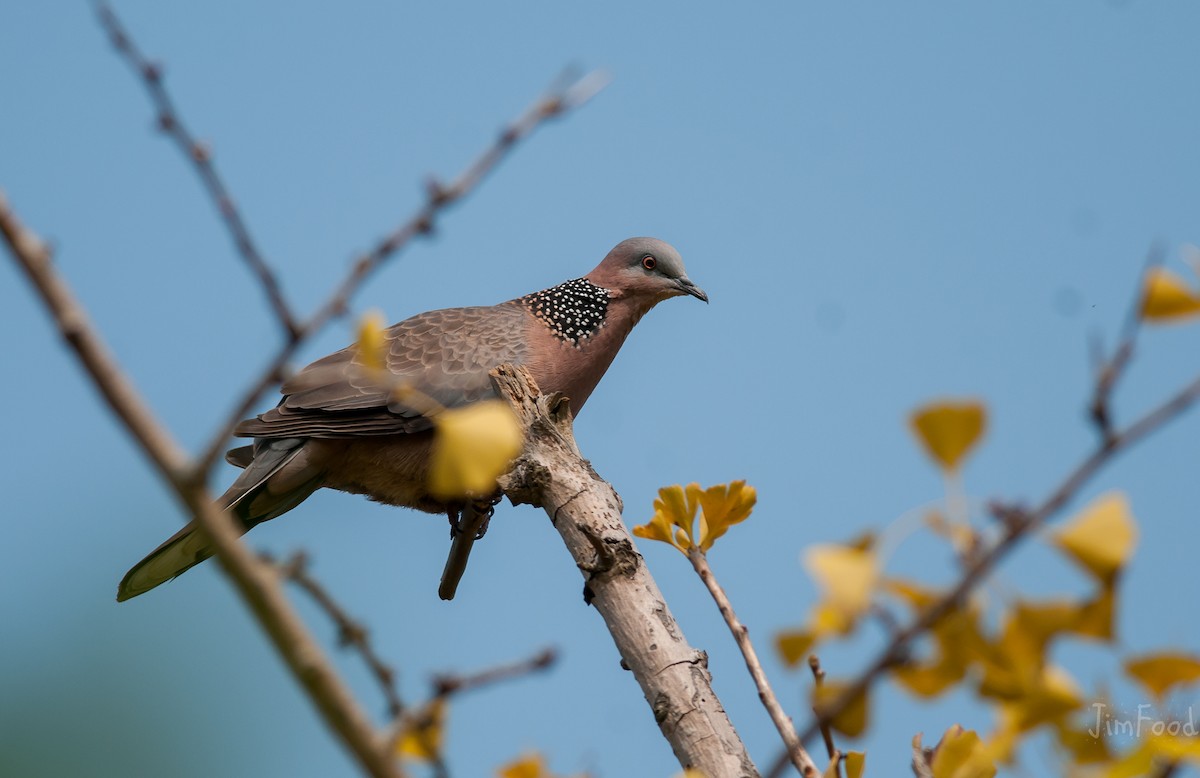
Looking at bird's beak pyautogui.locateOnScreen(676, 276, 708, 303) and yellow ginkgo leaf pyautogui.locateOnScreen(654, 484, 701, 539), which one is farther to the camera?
bird's beak pyautogui.locateOnScreen(676, 276, 708, 303)

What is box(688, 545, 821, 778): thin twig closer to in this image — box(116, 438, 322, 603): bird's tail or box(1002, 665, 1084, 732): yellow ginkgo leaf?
box(1002, 665, 1084, 732): yellow ginkgo leaf

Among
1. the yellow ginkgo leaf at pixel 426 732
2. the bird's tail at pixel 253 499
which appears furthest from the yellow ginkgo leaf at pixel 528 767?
the bird's tail at pixel 253 499

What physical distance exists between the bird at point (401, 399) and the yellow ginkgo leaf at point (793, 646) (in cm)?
423

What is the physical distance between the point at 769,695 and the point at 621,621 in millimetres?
1271

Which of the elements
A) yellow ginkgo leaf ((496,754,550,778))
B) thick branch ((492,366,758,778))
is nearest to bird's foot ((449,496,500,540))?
thick branch ((492,366,758,778))

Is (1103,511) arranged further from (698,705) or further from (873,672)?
(698,705)

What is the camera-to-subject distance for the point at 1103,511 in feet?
2.74

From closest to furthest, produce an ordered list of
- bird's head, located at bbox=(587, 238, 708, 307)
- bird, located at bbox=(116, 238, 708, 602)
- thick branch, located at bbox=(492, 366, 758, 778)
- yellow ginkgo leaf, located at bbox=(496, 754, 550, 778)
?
yellow ginkgo leaf, located at bbox=(496, 754, 550, 778)
thick branch, located at bbox=(492, 366, 758, 778)
bird, located at bbox=(116, 238, 708, 602)
bird's head, located at bbox=(587, 238, 708, 307)

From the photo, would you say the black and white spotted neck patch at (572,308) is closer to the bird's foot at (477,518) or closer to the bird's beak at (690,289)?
the bird's beak at (690,289)

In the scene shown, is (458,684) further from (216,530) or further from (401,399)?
(401,399)

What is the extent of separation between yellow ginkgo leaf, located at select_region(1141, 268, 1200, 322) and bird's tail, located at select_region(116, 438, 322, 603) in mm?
4715

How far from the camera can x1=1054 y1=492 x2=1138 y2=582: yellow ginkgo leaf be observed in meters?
0.82

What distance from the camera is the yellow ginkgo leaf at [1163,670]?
96 centimetres

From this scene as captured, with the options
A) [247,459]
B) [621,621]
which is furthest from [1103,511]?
[247,459]
